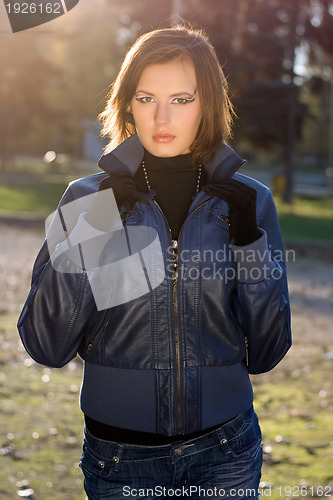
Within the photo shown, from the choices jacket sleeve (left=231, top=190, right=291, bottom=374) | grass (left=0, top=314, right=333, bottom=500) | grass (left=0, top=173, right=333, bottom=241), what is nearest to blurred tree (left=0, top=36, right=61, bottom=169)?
grass (left=0, top=173, right=333, bottom=241)

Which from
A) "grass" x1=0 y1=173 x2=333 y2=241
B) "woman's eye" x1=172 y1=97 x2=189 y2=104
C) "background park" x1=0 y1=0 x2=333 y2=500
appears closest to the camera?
"woman's eye" x1=172 y1=97 x2=189 y2=104

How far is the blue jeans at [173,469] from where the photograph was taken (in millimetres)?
2205

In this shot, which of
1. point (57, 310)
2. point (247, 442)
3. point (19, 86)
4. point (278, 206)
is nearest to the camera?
point (57, 310)

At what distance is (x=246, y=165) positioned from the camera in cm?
1148

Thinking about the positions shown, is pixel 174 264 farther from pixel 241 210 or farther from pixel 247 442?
pixel 247 442

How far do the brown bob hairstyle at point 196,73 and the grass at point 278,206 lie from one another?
12220 mm

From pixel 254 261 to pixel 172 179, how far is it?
452mm

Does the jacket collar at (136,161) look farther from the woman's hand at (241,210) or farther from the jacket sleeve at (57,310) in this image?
the jacket sleeve at (57,310)

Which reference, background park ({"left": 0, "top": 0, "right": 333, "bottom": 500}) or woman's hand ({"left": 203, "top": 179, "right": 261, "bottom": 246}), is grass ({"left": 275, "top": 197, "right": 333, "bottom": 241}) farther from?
woman's hand ({"left": 203, "top": 179, "right": 261, "bottom": 246})

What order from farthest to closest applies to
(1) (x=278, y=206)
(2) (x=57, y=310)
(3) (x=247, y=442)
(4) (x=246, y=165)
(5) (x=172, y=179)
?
(1) (x=278, y=206), (4) (x=246, y=165), (5) (x=172, y=179), (3) (x=247, y=442), (2) (x=57, y=310)

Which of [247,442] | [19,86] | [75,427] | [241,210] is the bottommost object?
[19,86]

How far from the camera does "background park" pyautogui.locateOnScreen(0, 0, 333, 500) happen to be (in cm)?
468

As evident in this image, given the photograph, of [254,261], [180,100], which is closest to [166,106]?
[180,100]

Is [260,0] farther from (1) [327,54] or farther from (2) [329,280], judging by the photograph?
(2) [329,280]
